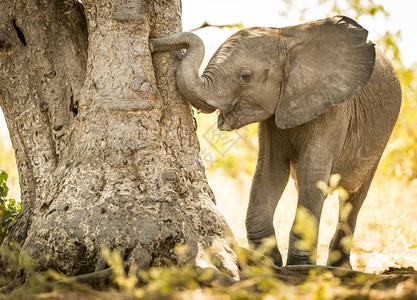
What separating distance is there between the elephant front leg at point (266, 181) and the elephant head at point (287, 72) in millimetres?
542

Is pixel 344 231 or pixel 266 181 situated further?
pixel 344 231

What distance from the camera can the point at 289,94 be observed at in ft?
18.7

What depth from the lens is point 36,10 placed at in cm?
538

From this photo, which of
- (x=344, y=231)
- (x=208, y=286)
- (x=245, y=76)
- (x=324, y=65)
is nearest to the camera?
(x=208, y=286)

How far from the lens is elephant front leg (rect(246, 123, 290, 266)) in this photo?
237 inches

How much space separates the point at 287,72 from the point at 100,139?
1824mm

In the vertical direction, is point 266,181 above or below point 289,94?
below

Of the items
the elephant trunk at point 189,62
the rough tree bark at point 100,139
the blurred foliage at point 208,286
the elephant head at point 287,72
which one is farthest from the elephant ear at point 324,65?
the blurred foliage at point 208,286

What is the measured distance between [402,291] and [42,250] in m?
2.35

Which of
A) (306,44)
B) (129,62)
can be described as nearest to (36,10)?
(129,62)

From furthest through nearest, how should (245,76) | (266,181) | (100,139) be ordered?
(266,181), (245,76), (100,139)

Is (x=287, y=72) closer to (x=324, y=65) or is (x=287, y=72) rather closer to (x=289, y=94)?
(x=289, y=94)

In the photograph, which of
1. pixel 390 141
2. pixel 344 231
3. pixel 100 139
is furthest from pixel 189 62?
pixel 390 141

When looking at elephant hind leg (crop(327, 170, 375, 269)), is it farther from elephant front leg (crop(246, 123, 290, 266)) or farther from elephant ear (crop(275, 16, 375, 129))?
elephant ear (crop(275, 16, 375, 129))
